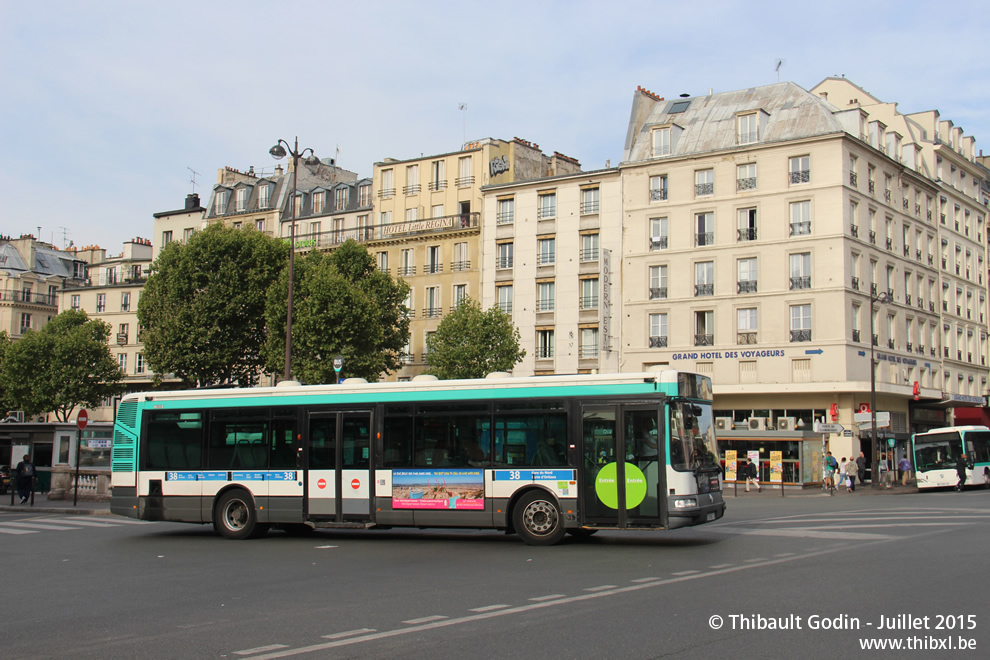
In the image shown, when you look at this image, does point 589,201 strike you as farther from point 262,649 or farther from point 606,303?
point 262,649

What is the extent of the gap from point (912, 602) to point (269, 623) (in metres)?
6.21

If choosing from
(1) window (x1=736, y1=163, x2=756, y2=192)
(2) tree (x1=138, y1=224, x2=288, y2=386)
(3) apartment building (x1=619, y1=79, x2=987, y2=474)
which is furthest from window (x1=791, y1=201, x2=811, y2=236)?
(2) tree (x1=138, y1=224, x2=288, y2=386)

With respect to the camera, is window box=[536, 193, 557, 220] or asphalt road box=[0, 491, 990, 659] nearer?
asphalt road box=[0, 491, 990, 659]

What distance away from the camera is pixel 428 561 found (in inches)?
562

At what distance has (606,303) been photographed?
5003 centimetres

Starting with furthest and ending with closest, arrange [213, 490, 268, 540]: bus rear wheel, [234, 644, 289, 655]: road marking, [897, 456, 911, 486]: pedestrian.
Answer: [897, 456, 911, 486]: pedestrian
[213, 490, 268, 540]: bus rear wheel
[234, 644, 289, 655]: road marking

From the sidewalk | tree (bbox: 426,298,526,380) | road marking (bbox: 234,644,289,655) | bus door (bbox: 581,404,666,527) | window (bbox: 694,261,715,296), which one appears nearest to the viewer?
road marking (bbox: 234,644,289,655)

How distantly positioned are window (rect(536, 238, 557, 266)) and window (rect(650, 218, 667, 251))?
5.20m

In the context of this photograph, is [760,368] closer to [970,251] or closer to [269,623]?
[970,251]

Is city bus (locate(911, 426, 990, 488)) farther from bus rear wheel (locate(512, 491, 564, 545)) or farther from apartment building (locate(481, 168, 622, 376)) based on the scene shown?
bus rear wheel (locate(512, 491, 564, 545))

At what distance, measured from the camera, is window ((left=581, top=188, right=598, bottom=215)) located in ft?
172

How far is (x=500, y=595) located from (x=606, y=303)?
40.1m

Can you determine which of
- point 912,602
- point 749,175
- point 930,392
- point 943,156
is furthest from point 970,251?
point 912,602

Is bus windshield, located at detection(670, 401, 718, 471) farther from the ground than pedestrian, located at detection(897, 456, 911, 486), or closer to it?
farther from the ground
